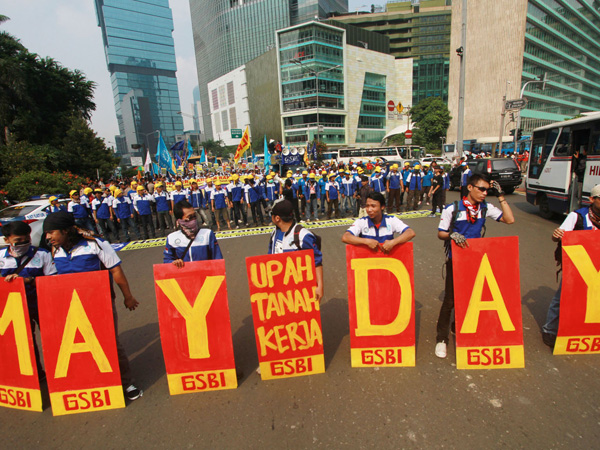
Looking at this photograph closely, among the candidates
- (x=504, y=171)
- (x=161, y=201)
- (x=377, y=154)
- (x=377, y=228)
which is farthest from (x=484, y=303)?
(x=377, y=154)

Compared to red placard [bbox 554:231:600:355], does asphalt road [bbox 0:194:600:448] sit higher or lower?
lower

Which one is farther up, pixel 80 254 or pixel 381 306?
pixel 80 254

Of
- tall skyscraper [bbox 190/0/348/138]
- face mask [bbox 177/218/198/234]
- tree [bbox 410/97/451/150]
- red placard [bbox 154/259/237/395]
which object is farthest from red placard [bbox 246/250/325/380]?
tall skyscraper [bbox 190/0/348/138]

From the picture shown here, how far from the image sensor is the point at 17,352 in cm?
305

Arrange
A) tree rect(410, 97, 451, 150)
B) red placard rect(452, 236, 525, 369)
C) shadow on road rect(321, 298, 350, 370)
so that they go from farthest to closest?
tree rect(410, 97, 451, 150), shadow on road rect(321, 298, 350, 370), red placard rect(452, 236, 525, 369)

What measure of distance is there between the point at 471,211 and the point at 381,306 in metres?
1.38

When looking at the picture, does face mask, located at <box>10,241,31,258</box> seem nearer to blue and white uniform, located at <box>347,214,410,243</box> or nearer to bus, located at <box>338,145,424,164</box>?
blue and white uniform, located at <box>347,214,410,243</box>

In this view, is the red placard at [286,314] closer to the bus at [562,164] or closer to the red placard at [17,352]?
the red placard at [17,352]

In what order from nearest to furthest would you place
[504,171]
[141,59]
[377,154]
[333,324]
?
[333,324], [504,171], [377,154], [141,59]

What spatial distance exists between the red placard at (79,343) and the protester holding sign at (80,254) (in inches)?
5.1

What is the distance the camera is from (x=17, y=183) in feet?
53.2

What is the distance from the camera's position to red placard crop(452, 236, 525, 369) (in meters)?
3.19

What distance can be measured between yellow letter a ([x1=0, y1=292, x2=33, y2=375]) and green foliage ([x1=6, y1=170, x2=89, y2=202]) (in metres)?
16.4

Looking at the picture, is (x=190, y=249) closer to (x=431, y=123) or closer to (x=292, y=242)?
(x=292, y=242)
